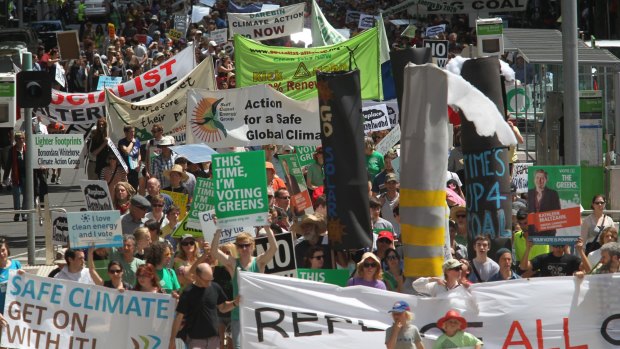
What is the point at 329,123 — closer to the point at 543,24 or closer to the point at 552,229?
the point at 552,229

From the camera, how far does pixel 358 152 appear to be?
14.0 m

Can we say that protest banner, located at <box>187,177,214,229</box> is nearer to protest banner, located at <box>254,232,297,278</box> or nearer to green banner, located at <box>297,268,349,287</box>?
protest banner, located at <box>254,232,297,278</box>

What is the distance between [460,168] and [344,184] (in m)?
5.09

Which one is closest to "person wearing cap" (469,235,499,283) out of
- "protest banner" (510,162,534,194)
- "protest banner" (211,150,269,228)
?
"protest banner" (211,150,269,228)

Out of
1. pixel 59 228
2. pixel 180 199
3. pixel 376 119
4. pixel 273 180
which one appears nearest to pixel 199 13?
pixel 376 119

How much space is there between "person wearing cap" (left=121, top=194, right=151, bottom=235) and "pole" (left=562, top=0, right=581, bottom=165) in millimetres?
4731

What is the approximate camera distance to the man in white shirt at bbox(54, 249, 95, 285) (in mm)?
13695

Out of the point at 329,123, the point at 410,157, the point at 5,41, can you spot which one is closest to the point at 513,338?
the point at 410,157

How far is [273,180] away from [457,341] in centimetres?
588

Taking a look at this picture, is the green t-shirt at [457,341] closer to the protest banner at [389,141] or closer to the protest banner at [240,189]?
the protest banner at [240,189]

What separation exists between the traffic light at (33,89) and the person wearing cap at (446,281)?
23.3 ft

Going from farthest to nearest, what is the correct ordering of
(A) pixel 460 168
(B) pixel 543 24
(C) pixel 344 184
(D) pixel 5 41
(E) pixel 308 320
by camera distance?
(B) pixel 543 24
(D) pixel 5 41
(A) pixel 460 168
(C) pixel 344 184
(E) pixel 308 320

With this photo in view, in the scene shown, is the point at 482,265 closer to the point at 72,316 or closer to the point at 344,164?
the point at 344,164

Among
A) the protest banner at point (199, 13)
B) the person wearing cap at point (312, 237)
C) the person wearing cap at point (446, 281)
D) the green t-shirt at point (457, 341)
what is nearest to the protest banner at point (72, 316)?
the person wearing cap at point (312, 237)
